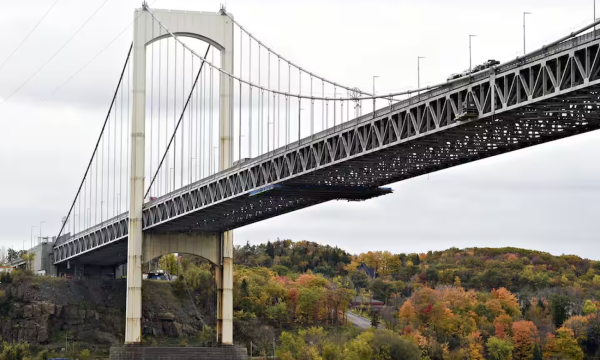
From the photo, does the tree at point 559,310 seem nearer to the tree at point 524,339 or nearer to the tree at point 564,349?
the tree at point 524,339

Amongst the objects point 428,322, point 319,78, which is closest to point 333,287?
point 428,322

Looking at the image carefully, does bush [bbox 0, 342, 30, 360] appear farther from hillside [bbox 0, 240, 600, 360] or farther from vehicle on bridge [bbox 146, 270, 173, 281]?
vehicle on bridge [bbox 146, 270, 173, 281]

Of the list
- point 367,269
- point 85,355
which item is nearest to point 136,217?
point 85,355

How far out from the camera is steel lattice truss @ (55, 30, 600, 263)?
134ft

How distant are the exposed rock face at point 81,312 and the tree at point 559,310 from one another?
4086 centimetres

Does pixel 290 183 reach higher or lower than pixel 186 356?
higher

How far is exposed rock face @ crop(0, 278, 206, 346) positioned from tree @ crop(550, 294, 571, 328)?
4086cm

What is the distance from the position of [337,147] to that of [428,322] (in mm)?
61909

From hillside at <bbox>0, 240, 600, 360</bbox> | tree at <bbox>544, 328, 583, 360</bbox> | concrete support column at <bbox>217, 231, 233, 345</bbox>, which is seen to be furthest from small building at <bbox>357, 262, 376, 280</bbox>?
concrete support column at <bbox>217, 231, 233, 345</bbox>

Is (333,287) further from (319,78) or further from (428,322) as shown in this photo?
(319,78)

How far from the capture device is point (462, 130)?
47.1 m

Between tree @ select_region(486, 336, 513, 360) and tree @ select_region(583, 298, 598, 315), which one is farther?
tree @ select_region(583, 298, 598, 315)

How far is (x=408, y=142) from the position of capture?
5000 cm

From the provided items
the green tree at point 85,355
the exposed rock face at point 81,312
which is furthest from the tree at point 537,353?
the green tree at point 85,355
